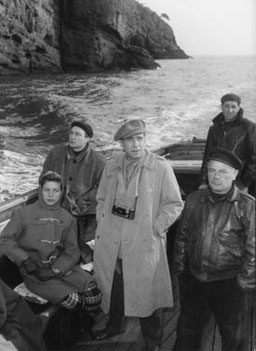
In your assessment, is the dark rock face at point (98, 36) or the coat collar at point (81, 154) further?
the dark rock face at point (98, 36)

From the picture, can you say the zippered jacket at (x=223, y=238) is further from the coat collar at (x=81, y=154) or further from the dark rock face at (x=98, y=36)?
the dark rock face at (x=98, y=36)

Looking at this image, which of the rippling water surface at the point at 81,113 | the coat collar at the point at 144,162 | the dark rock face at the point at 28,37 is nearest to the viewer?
the coat collar at the point at 144,162

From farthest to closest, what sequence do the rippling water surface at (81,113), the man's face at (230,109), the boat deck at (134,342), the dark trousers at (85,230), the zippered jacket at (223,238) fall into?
the rippling water surface at (81,113), the man's face at (230,109), the dark trousers at (85,230), the boat deck at (134,342), the zippered jacket at (223,238)

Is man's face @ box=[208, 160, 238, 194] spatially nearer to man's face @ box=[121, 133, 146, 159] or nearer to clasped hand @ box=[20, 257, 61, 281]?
man's face @ box=[121, 133, 146, 159]

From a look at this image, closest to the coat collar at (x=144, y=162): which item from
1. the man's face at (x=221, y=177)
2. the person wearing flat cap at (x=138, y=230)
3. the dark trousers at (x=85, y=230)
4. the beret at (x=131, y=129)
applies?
the person wearing flat cap at (x=138, y=230)

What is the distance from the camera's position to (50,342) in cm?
326

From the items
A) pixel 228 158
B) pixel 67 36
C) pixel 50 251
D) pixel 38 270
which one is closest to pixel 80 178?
pixel 50 251

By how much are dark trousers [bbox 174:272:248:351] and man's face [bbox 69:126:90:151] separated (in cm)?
182

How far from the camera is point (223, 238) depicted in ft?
8.90

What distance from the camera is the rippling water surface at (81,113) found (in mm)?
13281

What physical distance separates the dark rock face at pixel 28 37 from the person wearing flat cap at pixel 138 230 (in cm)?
3939

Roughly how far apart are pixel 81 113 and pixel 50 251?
2002 centimetres

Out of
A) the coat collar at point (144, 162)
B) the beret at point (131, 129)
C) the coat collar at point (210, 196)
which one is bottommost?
the coat collar at point (210, 196)

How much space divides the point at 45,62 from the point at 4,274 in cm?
4506
